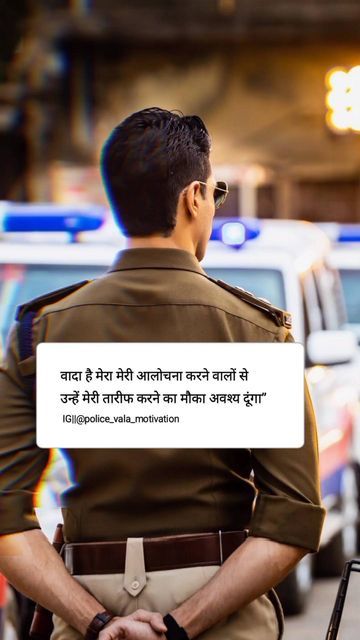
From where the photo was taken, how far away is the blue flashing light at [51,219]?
5.48 meters

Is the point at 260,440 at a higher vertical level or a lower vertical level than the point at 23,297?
lower

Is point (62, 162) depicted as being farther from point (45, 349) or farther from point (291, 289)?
point (45, 349)

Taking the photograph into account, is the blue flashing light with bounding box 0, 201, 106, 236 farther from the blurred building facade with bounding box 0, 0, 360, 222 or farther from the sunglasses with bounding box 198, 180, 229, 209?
the blurred building facade with bounding box 0, 0, 360, 222

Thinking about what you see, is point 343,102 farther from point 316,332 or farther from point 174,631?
point 174,631

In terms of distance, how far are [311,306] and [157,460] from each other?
4.27 metres

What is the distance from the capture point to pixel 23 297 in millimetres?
5512

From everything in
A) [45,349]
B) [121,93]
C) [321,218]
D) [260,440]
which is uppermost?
[121,93]

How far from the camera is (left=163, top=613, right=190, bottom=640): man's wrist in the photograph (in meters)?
2.13

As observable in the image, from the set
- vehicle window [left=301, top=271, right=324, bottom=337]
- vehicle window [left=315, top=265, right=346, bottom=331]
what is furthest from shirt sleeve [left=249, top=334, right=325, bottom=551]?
vehicle window [left=315, top=265, right=346, bottom=331]

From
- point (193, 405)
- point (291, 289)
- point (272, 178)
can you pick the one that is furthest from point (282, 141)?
point (193, 405)

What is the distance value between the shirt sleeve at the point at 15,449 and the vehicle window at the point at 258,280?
336cm

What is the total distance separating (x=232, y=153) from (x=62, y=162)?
7.97ft

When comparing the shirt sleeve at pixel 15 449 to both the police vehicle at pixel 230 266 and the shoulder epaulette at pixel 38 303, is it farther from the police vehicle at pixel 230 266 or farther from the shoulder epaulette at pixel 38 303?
the police vehicle at pixel 230 266

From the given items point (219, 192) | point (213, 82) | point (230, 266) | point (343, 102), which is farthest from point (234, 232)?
point (213, 82)
